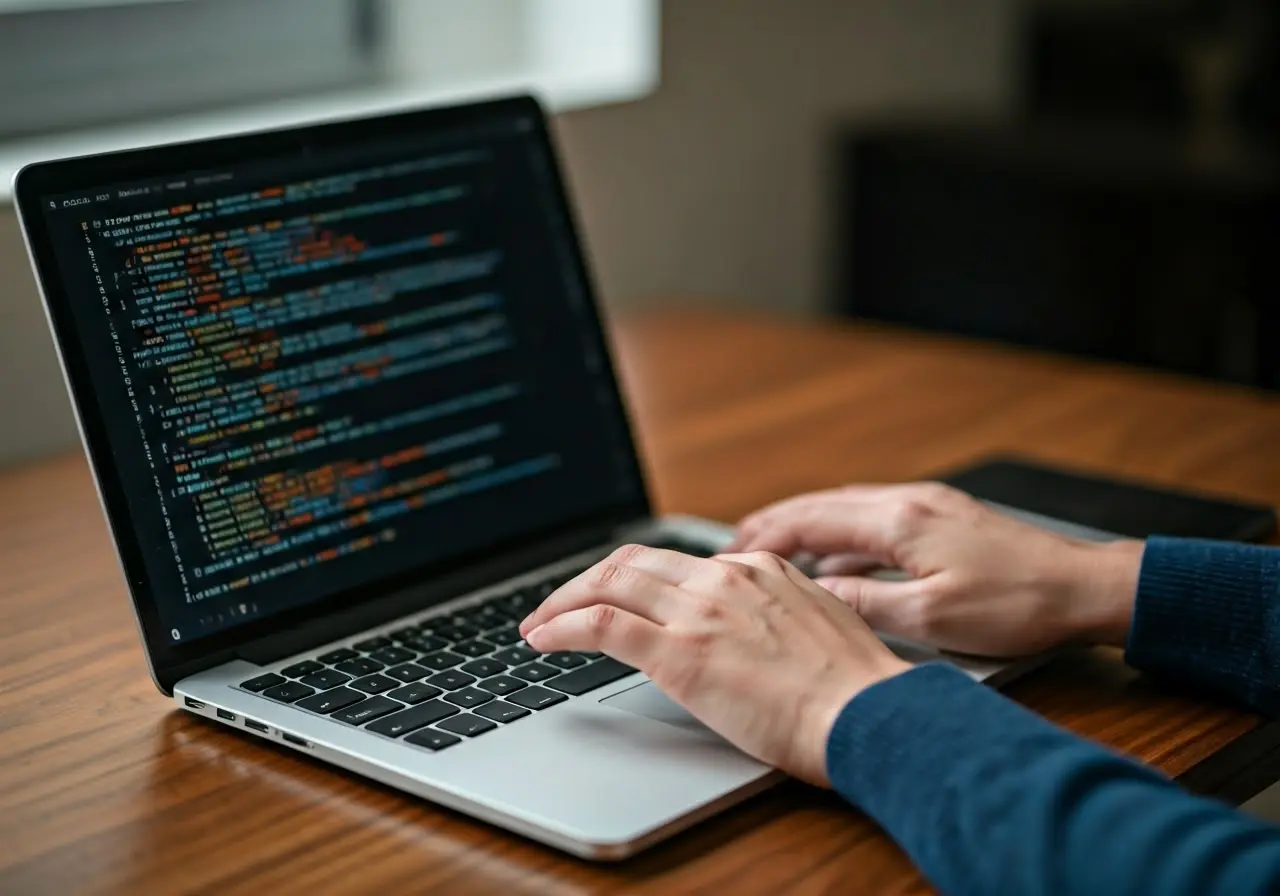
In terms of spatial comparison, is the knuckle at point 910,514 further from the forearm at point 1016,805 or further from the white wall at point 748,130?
the white wall at point 748,130

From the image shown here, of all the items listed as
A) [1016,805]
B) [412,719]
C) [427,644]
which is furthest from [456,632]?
[1016,805]

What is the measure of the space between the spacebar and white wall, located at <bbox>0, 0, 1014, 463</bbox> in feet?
4.10

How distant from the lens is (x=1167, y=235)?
2348 mm

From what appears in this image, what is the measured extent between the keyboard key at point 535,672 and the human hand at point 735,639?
0.08 ft

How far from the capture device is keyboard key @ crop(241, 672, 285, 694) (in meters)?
0.86

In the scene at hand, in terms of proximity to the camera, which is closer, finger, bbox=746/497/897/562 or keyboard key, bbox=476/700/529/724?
keyboard key, bbox=476/700/529/724

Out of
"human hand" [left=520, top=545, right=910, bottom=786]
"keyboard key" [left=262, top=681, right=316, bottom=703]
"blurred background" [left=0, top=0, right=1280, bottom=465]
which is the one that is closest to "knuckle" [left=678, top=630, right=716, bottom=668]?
"human hand" [left=520, top=545, right=910, bottom=786]

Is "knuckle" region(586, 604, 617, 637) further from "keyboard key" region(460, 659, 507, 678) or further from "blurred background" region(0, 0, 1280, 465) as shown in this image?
"blurred background" region(0, 0, 1280, 465)

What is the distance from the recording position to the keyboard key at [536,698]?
83cm

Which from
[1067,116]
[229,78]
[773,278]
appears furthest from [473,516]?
[1067,116]

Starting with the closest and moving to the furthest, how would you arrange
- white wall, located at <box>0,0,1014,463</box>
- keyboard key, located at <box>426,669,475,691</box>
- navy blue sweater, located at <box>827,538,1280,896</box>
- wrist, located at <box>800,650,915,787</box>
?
1. navy blue sweater, located at <box>827,538,1280,896</box>
2. wrist, located at <box>800,650,915,787</box>
3. keyboard key, located at <box>426,669,475,691</box>
4. white wall, located at <box>0,0,1014,463</box>

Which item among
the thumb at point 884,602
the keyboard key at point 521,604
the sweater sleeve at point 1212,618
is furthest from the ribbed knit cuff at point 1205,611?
the keyboard key at point 521,604

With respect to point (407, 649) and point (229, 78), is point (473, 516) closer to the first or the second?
point (407, 649)

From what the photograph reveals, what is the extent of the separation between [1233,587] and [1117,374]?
0.72m
